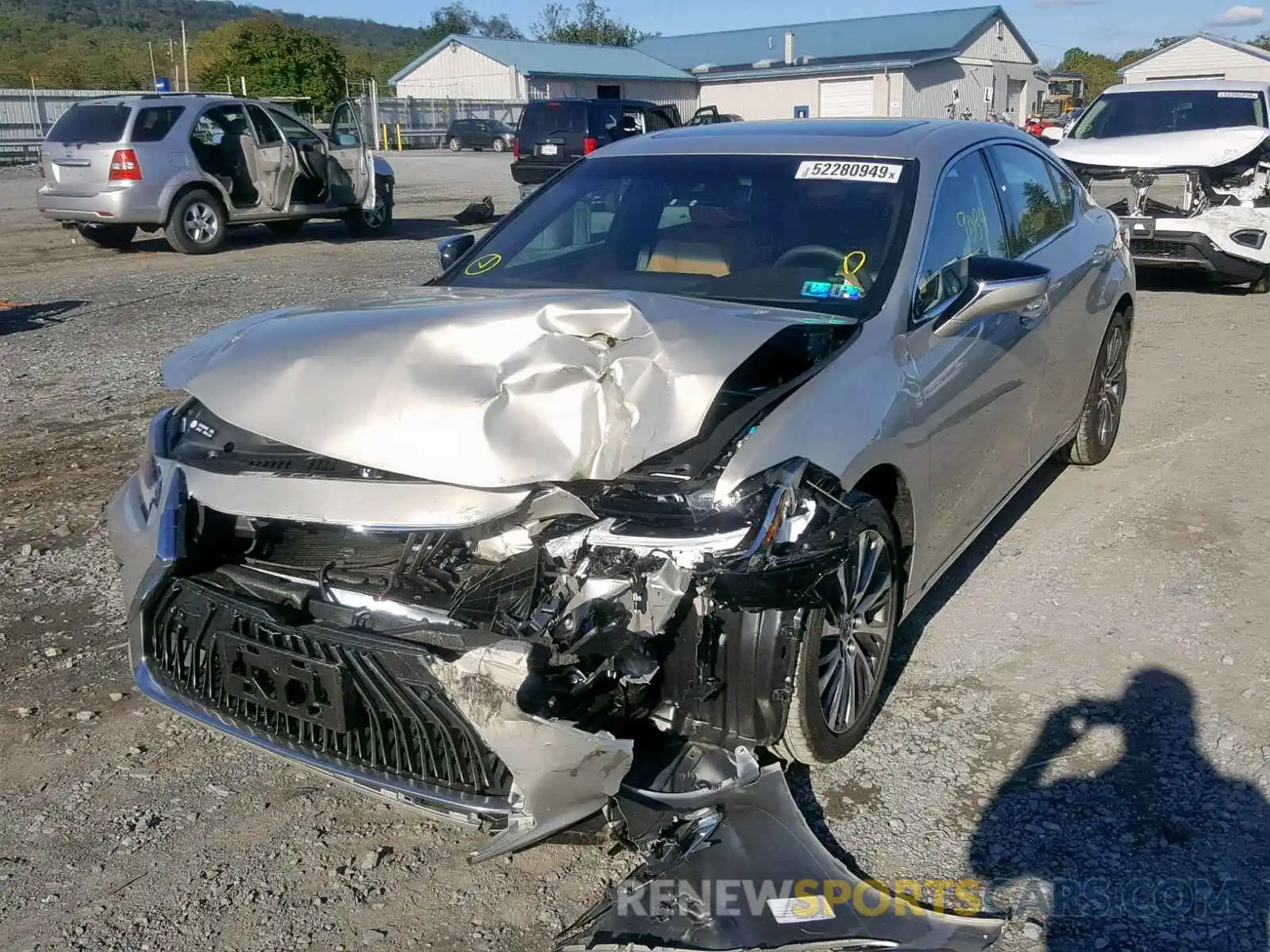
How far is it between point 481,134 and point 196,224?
3258 centimetres

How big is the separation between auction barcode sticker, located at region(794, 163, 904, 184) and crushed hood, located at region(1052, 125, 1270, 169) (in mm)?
7962

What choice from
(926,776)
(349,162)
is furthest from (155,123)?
(926,776)

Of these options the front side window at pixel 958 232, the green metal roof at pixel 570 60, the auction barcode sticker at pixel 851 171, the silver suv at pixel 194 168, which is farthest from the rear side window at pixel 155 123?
the green metal roof at pixel 570 60

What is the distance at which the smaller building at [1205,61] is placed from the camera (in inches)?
1962

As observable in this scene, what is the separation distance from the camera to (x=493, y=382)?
120 inches

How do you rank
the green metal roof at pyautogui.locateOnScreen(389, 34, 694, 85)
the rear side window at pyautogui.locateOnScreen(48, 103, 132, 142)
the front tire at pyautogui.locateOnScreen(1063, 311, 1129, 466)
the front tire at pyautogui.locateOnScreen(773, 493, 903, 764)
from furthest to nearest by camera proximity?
the green metal roof at pyautogui.locateOnScreen(389, 34, 694, 85)
the rear side window at pyautogui.locateOnScreen(48, 103, 132, 142)
the front tire at pyautogui.locateOnScreen(1063, 311, 1129, 466)
the front tire at pyautogui.locateOnScreen(773, 493, 903, 764)

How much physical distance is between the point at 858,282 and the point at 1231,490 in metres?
3.07

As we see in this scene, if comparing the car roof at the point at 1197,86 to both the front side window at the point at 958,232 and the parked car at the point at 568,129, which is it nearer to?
the front side window at the point at 958,232

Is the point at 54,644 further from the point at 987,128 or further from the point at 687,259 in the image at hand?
the point at 987,128

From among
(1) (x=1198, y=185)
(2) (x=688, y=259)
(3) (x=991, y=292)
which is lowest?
(3) (x=991, y=292)

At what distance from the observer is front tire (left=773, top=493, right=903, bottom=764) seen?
3.08m

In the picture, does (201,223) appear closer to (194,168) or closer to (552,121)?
(194,168)

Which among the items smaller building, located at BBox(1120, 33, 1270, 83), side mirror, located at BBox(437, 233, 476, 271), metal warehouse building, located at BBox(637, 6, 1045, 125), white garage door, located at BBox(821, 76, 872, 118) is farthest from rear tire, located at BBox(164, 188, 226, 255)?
smaller building, located at BBox(1120, 33, 1270, 83)

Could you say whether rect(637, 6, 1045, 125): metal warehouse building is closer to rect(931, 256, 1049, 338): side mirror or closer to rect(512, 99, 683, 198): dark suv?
rect(512, 99, 683, 198): dark suv
